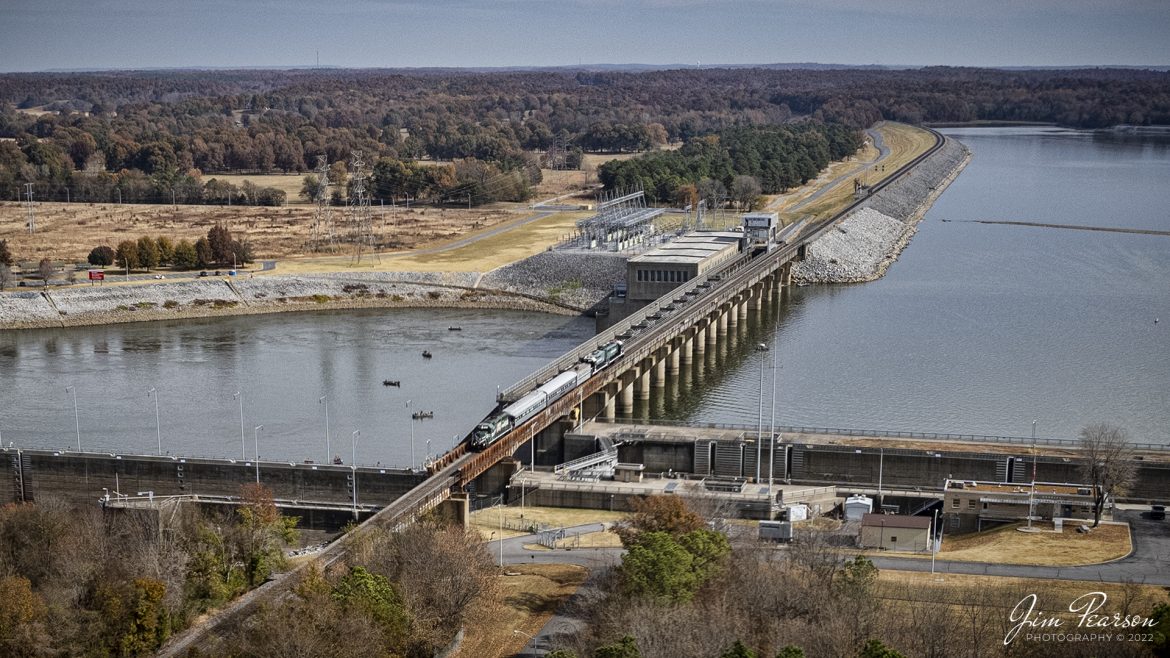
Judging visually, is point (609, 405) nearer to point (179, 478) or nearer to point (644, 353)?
point (644, 353)

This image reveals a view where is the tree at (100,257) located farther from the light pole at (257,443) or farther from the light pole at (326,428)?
the light pole at (257,443)

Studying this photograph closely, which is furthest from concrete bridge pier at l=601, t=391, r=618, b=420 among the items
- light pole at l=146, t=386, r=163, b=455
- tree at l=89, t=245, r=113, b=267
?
tree at l=89, t=245, r=113, b=267

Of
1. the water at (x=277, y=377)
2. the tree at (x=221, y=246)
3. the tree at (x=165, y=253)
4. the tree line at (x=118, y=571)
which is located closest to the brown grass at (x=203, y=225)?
the tree at (x=165, y=253)

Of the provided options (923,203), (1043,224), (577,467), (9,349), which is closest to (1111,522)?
(577,467)

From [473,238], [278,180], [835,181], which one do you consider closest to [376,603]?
[473,238]

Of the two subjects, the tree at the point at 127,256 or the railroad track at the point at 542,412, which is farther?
the tree at the point at 127,256
